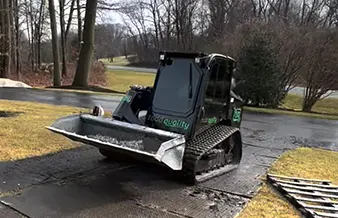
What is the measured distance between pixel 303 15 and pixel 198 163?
140ft

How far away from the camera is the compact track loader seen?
215 inches

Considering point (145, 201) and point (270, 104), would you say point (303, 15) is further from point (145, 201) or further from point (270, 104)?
point (145, 201)

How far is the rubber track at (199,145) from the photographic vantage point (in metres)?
5.43

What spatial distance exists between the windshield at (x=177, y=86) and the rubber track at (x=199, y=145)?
52 cm

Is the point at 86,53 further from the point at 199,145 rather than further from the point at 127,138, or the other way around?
the point at 199,145

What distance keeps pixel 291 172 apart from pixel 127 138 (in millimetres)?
3001

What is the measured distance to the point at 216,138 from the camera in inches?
241

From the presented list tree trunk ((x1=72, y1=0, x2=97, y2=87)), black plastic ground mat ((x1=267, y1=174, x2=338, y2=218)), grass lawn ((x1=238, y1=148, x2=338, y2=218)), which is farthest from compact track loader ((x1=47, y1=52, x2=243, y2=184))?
tree trunk ((x1=72, y1=0, x2=97, y2=87))

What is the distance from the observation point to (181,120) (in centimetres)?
594

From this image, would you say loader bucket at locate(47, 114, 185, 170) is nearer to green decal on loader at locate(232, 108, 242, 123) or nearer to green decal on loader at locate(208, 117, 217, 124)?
green decal on loader at locate(208, 117, 217, 124)

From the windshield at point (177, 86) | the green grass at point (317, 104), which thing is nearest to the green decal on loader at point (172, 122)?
the windshield at point (177, 86)

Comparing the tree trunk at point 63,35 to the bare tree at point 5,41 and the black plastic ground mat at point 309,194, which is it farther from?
the black plastic ground mat at point 309,194

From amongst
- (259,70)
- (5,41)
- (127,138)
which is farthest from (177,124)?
(5,41)

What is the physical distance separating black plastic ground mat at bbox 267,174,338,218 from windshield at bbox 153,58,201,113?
5.97 feet
